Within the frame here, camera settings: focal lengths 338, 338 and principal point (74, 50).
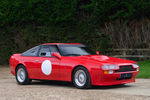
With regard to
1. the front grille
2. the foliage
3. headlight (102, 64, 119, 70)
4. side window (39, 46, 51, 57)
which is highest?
the foliage

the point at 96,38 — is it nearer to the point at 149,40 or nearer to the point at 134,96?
the point at 149,40

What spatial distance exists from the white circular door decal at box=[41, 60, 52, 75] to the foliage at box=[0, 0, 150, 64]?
961cm

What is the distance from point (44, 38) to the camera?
21.8m

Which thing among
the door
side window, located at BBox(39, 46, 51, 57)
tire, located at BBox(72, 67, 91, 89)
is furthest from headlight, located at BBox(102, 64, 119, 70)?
side window, located at BBox(39, 46, 51, 57)

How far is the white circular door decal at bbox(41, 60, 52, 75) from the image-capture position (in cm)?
1098

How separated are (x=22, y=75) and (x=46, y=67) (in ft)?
4.60

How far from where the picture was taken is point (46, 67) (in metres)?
11.1

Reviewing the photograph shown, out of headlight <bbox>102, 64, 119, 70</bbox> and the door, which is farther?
the door

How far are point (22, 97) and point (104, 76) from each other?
8.06ft

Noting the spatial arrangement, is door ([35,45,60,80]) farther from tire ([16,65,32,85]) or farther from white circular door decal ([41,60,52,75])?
tire ([16,65,32,85])

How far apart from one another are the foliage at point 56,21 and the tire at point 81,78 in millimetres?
10312

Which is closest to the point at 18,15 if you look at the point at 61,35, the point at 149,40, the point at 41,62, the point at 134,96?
the point at 61,35

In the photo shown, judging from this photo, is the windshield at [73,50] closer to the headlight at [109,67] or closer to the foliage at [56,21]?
the headlight at [109,67]

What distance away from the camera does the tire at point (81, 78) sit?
9867 mm
